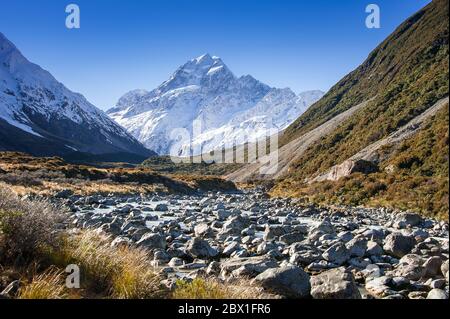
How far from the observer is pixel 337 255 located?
1119 cm

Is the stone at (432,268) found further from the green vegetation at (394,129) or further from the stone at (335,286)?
the stone at (335,286)

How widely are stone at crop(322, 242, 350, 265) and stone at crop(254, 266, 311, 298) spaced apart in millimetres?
3338

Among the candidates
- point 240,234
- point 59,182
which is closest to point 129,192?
point 59,182

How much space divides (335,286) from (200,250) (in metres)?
5.29

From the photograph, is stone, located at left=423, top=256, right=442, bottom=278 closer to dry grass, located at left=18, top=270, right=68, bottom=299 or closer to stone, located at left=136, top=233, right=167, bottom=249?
stone, located at left=136, top=233, right=167, bottom=249

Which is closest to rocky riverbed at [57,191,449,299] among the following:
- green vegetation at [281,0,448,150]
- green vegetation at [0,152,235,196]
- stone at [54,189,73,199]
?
green vegetation at [281,0,448,150]

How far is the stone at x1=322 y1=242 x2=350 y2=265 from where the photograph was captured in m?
11.0

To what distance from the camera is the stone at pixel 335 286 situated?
24.2 ft

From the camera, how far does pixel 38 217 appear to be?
7.52m

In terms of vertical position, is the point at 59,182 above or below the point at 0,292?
above

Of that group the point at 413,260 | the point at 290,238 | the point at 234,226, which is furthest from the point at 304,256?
the point at 234,226
